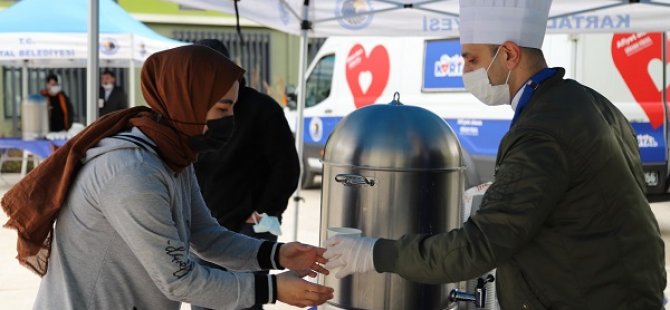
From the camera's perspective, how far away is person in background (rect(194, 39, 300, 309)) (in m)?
3.60

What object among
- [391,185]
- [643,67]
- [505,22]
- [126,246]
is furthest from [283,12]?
[643,67]

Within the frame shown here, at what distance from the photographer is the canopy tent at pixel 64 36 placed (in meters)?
9.83

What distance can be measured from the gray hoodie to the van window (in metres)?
8.59

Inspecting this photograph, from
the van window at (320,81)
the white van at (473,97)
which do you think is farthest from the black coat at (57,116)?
the white van at (473,97)

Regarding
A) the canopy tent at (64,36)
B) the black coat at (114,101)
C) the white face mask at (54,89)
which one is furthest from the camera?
the black coat at (114,101)

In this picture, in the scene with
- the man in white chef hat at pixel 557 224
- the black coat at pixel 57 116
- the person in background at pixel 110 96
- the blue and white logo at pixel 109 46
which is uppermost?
the blue and white logo at pixel 109 46

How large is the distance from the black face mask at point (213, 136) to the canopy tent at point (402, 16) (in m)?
2.81

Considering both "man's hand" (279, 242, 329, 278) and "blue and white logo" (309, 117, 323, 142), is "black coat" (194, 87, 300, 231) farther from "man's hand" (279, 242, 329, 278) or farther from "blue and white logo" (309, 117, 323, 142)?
"blue and white logo" (309, 117, 323, 142)

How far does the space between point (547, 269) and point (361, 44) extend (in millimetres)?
8065

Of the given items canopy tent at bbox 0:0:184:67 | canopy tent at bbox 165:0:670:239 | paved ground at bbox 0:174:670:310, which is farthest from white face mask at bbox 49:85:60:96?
canopy tent at bbox 165:0:670:239

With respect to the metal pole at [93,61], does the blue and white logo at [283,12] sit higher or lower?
higher

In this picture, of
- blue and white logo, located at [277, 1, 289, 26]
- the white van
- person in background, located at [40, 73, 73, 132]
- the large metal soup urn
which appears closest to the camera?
the large metal soup urn

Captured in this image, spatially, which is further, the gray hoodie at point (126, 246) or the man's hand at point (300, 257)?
the man's hand at point (300, 257)

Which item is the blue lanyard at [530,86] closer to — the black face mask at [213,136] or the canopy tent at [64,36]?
the black face mask at [213,136]
